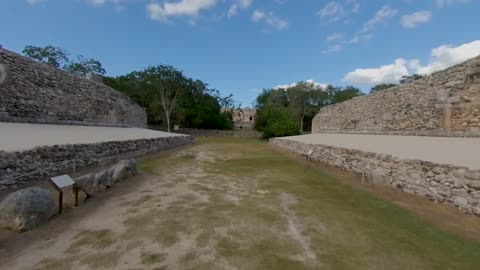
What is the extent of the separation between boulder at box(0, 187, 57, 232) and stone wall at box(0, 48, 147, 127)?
805 centimetres

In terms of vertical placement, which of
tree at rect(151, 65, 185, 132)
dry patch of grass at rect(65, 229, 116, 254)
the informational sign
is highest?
tree at rect(151, 65, 185, 132)

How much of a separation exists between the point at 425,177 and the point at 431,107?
634 cm

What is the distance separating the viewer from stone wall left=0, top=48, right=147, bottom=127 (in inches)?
371

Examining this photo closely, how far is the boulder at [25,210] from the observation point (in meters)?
3.30

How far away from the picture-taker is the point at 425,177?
5066 millimetres

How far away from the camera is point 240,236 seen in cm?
333

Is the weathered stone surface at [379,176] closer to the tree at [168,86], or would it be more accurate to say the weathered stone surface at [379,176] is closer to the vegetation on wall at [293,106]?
the vegetation on wall at [293,106]

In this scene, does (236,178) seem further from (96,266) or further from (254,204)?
(96,266)

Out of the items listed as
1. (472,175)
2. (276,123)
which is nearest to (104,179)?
(472,175)

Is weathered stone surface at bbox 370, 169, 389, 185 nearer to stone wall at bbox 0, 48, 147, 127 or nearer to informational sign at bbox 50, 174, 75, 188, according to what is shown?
informational sign at bbox 50, 174, 75, 188

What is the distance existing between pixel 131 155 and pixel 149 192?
642cm

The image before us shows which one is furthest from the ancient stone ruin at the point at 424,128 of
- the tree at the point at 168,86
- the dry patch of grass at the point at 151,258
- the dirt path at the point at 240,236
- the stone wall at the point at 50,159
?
the tree at the point at 168,86

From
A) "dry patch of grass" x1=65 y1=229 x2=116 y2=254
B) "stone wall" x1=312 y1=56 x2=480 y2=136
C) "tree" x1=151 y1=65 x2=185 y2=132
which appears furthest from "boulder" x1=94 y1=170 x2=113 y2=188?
"tree" x1=151 y1=65 x2=185 y2=132

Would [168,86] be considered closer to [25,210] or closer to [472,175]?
[25,210]
